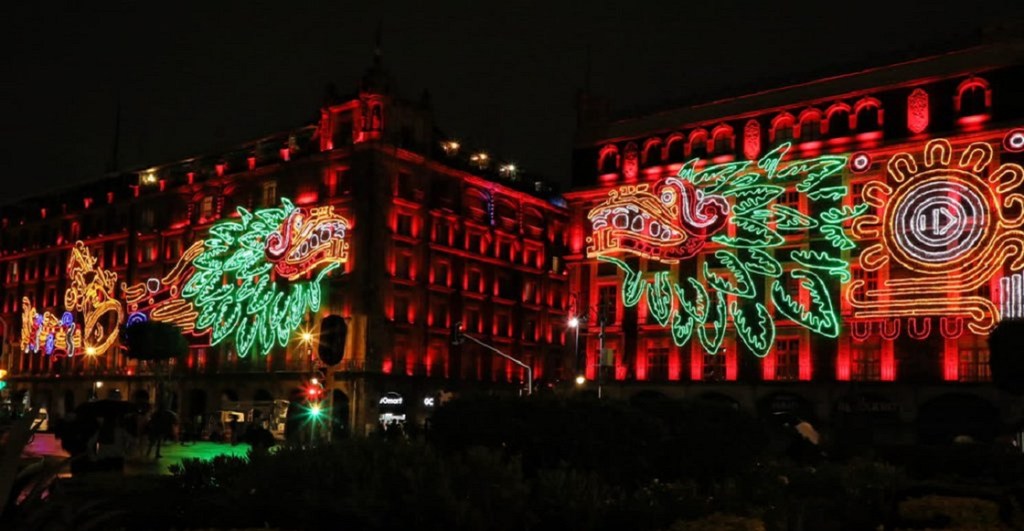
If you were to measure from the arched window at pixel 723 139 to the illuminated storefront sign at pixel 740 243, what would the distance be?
1.96 meters

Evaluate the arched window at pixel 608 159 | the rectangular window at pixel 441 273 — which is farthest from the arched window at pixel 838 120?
the rectangular window at pixel 441 273

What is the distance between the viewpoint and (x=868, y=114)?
53.8 meters

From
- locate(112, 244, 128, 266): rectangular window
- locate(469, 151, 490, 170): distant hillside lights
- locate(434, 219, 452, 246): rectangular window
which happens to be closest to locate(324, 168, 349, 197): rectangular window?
locate(434, 219, 452, 246): rectangular window

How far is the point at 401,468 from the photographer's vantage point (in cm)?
738

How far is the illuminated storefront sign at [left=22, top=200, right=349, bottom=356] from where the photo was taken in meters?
68.1

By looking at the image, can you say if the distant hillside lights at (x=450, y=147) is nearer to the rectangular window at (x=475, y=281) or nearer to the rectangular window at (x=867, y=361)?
the rectangular window at (x=475, y=281)

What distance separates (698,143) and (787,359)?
13.1 metres

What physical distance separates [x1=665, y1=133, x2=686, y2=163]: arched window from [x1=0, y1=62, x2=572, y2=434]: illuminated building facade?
1840 cm

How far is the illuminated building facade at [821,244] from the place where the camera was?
49.5 meters

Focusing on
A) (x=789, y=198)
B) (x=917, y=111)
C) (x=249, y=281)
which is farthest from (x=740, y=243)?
(x=249, y=281)

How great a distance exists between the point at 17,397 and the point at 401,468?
304ft

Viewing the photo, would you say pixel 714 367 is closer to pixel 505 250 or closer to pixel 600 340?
pixel 600 340

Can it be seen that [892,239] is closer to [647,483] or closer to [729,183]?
[729,183]

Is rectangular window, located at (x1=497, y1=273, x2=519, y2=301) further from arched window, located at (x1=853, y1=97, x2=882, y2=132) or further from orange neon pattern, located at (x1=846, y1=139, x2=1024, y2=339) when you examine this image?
orange neon pattern, located at (x1=846, y1=139, x2=1024, y2=339)
